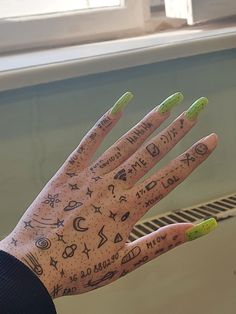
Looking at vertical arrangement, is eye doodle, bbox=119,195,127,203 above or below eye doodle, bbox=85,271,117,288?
above

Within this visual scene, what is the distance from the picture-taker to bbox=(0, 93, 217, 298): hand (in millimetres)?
563

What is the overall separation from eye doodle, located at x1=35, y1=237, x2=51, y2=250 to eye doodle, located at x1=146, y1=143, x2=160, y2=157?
14cm

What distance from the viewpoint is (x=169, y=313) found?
899mm

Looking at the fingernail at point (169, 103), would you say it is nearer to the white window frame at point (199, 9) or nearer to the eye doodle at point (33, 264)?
the eye doodle at point (33, 264)

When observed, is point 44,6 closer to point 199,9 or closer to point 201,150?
point 199,9

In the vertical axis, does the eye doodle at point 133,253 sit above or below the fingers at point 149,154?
below

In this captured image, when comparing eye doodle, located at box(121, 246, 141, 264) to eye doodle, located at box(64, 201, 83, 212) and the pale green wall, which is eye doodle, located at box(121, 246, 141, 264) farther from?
the pale green wall

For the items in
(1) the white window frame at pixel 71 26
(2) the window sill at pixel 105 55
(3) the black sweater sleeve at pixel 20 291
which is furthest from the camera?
(1) the white window frame at pixel 71 26

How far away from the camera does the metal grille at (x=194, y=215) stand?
2.99 ft

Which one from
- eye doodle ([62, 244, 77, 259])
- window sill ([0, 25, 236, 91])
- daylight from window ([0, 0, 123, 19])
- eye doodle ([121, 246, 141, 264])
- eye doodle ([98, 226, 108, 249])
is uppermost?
daylight from window ([0, 0, 123, 19])

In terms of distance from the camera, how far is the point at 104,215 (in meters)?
0.58

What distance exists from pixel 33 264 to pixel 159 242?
0.12m

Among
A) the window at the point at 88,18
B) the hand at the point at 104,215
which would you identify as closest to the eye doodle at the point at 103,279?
the hand at the point at 104,215

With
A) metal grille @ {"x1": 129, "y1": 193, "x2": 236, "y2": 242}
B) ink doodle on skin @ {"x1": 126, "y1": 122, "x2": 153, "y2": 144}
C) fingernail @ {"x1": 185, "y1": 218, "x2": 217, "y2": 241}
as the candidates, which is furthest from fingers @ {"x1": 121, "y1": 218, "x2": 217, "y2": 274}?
metal grille @ {"x1": 129, "y1": 193, "x2": 236, "y2": 242}
